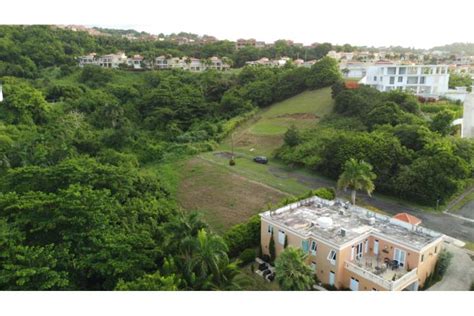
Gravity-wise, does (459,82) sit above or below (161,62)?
below

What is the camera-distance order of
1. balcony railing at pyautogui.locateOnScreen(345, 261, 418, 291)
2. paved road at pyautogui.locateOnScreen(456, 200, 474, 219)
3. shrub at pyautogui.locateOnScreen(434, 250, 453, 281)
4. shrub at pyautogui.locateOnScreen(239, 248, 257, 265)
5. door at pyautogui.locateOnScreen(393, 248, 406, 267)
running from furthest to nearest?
1. paved road at pyautogui.locateOnScreen(456, 200, 474, 219)
2. shrub at pyautogui.locateOnScreen(239, 248, 257, 265)
3. shrub at pyautogui.locateOnScreen(434, 250, 453, 281)
4. door at pyautogui.locateOnScreen(393, 248, 406, 267)
5. balcony railing at pyautogui.locateOnScreen(345, 261, 418, 291)

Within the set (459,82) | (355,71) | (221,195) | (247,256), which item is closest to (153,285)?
(247,256)

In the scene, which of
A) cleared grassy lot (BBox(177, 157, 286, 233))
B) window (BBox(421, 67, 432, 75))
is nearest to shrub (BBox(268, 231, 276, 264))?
cleared grassy lot (BBox(177, 157, 286, 233))

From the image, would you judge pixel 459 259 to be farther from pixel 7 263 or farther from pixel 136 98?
pixel 136 98

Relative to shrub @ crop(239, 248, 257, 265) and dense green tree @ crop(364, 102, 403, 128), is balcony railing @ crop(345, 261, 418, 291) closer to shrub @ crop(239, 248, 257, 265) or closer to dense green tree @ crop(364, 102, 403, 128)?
shrub @ crop(239, 248, 257, 265)

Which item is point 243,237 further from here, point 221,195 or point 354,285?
point 221,195

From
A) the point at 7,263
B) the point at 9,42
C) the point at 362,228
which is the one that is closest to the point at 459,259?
the point at 362,228

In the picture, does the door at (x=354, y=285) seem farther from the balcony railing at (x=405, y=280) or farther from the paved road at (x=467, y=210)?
the paved road at (x=467, y=210)
